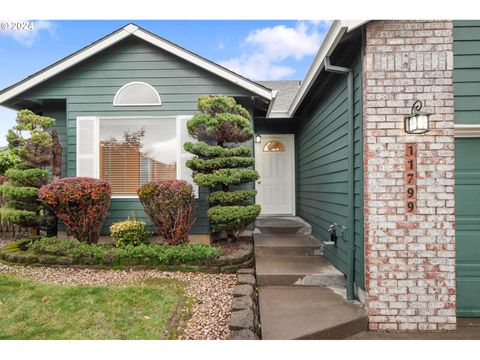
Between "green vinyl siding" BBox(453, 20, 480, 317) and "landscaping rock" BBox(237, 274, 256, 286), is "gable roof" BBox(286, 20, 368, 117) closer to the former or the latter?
"green vinyl siding" BBox(453, 20, 480, 317)

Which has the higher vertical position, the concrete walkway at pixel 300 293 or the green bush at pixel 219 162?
the green bush at pixel 219 162

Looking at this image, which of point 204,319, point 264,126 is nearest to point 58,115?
point 264,126

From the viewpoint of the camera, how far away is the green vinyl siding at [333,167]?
317 centimetres

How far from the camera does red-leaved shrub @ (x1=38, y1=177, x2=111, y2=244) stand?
450 cm

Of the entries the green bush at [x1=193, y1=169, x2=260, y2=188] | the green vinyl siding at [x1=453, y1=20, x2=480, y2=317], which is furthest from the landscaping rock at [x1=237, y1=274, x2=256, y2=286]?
the green vinyl siding at [x1=453, y1=20, x2=480, y2=317]

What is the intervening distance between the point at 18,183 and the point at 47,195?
1.11 metres

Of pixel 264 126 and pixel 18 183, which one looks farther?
pixel 264 126

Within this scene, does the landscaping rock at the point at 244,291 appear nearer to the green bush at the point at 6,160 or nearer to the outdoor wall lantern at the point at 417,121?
the outdoor wall lantern at the point at 417,121

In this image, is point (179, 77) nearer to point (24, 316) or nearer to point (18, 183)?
point (18, 183)

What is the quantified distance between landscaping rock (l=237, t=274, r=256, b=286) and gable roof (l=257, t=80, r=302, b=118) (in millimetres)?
4186

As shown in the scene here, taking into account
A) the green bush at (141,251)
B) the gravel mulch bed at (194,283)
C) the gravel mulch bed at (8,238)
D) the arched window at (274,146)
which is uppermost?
the arched window at (274,146)

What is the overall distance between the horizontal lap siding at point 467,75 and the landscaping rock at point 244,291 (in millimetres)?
2969

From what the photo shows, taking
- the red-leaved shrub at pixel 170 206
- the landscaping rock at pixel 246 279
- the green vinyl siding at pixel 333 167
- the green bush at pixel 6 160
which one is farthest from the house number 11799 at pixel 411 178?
the green bush at pixel 6 160

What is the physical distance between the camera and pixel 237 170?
15.4ft
